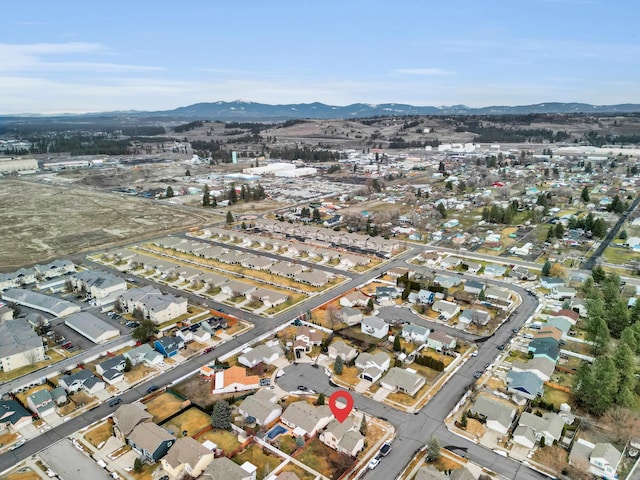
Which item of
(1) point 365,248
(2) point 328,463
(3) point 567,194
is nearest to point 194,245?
(1) point 365,248

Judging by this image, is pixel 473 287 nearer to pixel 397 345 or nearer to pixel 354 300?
pixel 354 300

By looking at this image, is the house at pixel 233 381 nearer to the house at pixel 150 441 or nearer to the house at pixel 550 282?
the house at pixel 150 441

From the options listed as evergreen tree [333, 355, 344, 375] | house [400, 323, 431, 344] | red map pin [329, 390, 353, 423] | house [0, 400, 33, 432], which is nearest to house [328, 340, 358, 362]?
evergreen tree [333, 355, 344, 375]

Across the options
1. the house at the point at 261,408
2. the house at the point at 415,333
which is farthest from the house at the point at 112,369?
the house at the point at 415,333

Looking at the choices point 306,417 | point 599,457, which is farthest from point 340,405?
point 599,457

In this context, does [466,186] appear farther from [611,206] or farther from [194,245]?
[194,245]
